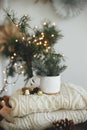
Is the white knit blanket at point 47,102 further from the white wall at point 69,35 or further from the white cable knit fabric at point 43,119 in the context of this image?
the white wall at point 69,35

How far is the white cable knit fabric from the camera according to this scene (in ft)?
2.85

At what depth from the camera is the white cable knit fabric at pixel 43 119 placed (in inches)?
34.2

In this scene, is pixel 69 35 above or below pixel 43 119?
above

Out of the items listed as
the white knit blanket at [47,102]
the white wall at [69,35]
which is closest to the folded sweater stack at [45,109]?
the white knit blanket at [47,102]

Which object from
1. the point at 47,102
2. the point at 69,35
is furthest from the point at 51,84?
the point at 69,35

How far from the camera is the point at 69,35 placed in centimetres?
150

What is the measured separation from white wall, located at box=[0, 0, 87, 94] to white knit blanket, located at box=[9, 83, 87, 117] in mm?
623

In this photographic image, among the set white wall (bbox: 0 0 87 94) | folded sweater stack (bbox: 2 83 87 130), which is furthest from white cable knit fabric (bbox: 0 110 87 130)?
white wall (bbox: 0 0 87 94)

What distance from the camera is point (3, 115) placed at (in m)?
0.93

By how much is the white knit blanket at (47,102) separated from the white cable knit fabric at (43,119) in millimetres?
16

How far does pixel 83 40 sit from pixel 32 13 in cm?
36

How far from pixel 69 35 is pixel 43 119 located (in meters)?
0.76

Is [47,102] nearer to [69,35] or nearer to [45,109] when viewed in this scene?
[45,109]

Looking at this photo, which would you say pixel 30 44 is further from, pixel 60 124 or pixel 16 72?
pixel 60 124
